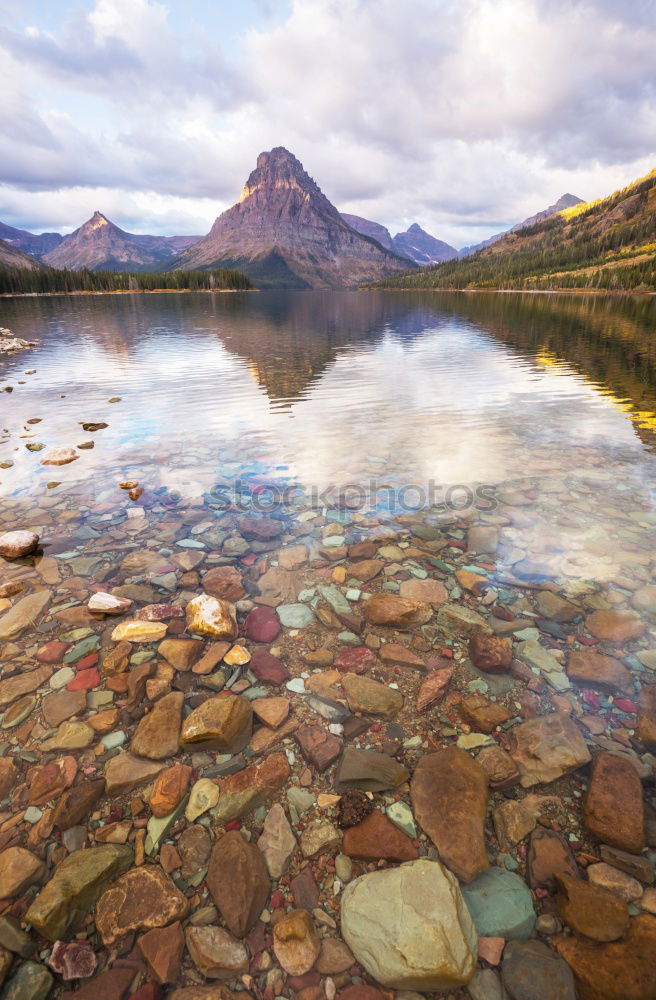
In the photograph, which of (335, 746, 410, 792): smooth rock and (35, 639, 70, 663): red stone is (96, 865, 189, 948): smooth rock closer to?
(335, 746, 410, 792): smooth rock

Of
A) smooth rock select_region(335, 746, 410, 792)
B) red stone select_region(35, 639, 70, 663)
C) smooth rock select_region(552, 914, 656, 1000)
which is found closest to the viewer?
smooth rock select_region(552, 914, 656, 1000)

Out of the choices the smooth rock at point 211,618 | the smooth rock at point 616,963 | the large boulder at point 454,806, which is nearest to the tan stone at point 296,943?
the large boulder at point 454,806

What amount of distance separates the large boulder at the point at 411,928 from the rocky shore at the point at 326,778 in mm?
17

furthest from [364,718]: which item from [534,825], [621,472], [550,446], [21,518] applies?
[550,446]

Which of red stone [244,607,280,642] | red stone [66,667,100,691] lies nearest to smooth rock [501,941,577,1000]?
red stone [244,607,280,642]

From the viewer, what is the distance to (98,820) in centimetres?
460

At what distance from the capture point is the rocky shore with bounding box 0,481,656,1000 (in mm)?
3545

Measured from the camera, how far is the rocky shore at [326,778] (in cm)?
354

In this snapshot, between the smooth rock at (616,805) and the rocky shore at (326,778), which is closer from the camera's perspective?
the rocky shore at (326,778)

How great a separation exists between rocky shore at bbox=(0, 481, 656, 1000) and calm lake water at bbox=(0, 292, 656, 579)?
308 centimetres

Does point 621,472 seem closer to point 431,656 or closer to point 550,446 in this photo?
point 550,446

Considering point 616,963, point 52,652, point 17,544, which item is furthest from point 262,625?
point 17,544

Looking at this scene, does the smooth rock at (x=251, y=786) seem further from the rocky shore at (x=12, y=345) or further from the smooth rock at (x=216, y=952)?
the rocky shore at (x=12, y=345)

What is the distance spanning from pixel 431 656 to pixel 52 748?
209 inches
